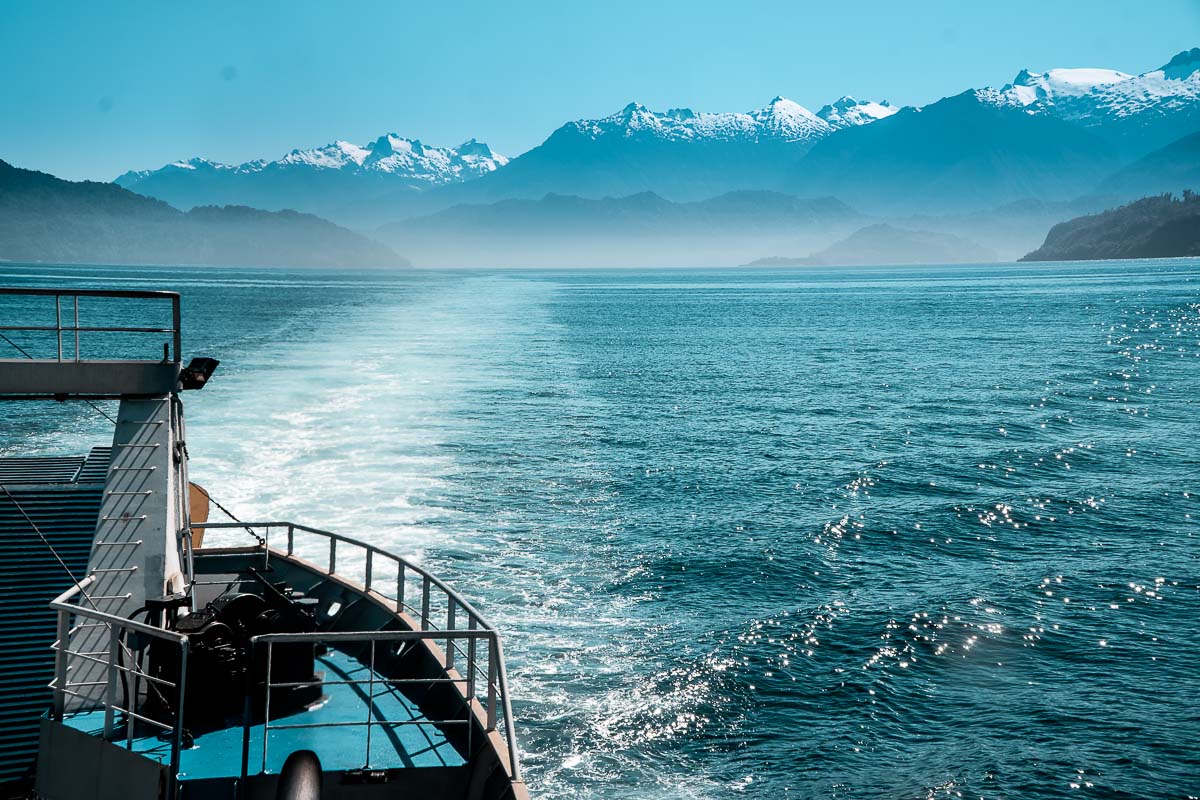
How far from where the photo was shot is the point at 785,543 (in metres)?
35.7

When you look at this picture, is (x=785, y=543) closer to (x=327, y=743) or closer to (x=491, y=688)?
(x=327, y=743)

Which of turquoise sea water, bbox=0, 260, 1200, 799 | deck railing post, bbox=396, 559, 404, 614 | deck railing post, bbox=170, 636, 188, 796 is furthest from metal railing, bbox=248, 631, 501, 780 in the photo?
turquoise sea water, bbox=0, 260, 1200, 799

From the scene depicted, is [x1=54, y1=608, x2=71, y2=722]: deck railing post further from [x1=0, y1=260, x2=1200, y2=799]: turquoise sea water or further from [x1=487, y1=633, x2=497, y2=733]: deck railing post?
[x1=0, y1=260, x2=1200, y2=799]: turquoise sea water

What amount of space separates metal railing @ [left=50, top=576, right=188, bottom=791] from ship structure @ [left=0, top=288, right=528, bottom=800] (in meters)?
0.04

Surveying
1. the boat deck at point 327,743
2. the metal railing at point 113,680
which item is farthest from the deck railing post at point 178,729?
the boat deck at point 327,743

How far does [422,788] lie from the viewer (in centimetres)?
1427

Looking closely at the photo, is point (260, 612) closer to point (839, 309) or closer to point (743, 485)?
point (743, 485)

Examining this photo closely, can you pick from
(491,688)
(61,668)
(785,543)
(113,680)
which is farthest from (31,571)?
(785,543)

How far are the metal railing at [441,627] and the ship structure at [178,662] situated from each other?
0.09 meters

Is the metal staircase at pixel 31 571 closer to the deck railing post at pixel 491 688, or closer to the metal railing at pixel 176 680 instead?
the metal railing at pixel 176 680

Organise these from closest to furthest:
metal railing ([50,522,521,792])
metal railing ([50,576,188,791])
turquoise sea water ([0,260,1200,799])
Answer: metal railing ([50,522,521,792]), metal railing ([50,576,188,791]), turquoise sea water ([0,260,1200,799])

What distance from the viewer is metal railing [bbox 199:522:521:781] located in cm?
1339

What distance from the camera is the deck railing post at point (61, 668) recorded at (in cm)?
1396

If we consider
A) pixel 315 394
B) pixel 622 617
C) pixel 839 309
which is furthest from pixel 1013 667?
pixel 839 309
